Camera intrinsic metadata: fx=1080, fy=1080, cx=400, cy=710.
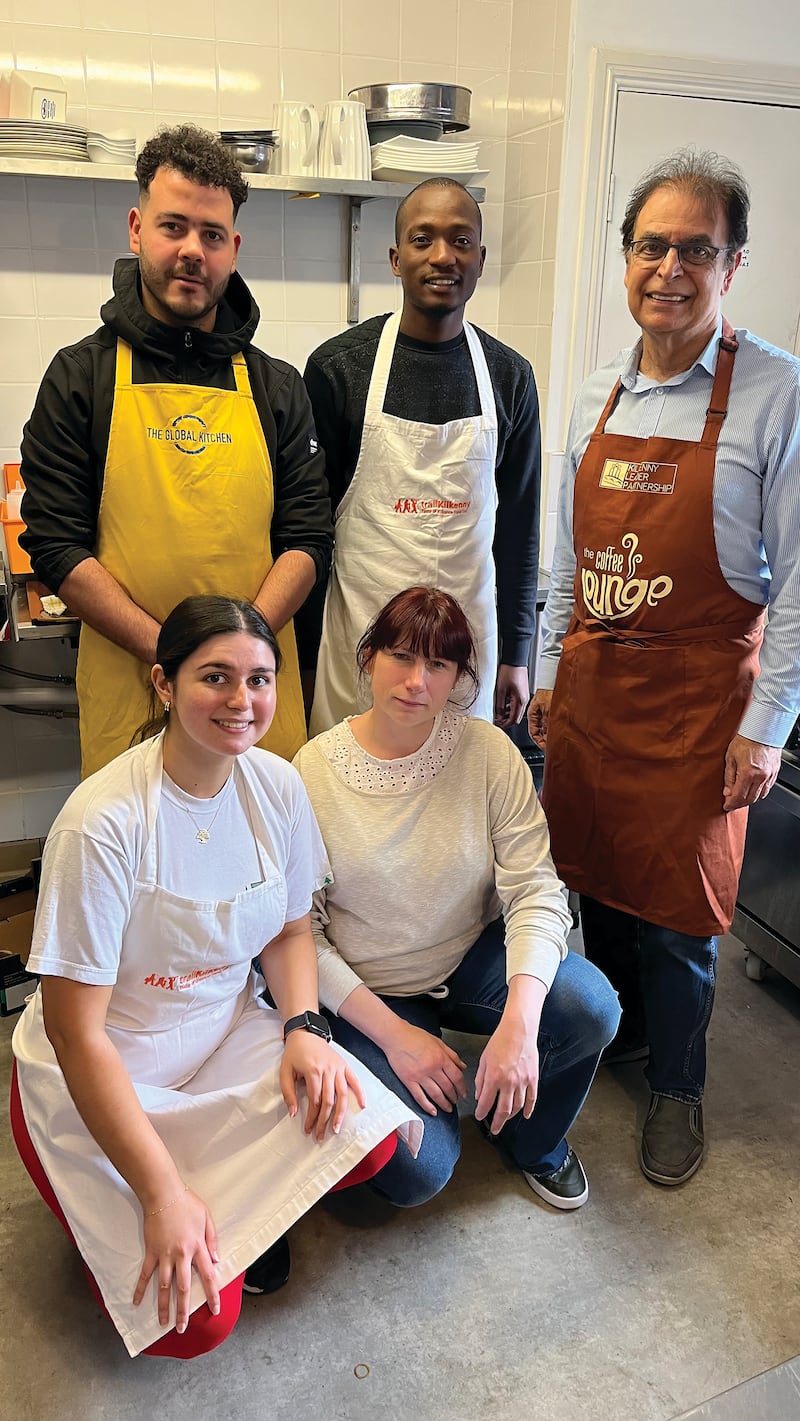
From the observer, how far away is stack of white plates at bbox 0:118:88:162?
7.40 ft

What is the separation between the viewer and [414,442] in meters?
1.92

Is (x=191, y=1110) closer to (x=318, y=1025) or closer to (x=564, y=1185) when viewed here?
(x=318, y=1025)

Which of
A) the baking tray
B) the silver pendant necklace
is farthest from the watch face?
the baking tray

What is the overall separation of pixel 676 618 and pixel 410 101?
155 centimetres

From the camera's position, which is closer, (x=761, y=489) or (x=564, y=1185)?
(x=761, y=489)

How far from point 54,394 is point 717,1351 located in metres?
1.72

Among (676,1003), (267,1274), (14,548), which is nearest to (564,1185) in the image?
(676,1003)

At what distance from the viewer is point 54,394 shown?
171 centimetres

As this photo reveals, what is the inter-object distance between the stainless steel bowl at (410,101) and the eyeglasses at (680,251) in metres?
1.16

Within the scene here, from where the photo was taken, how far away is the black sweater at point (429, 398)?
1925 mm

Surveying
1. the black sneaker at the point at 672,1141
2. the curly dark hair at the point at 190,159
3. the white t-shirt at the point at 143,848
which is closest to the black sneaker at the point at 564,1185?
the black sneaker at the point at 672,1141

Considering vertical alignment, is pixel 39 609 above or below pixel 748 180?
below

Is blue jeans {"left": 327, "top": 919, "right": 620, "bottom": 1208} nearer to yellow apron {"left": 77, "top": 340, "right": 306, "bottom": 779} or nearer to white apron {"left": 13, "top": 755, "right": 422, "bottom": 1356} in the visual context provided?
white apron {"left": 13, "top": 755, "right": 422, "bottom": 1356}

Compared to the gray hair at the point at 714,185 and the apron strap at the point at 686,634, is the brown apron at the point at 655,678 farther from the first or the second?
the gray hair at the point at 714,185
